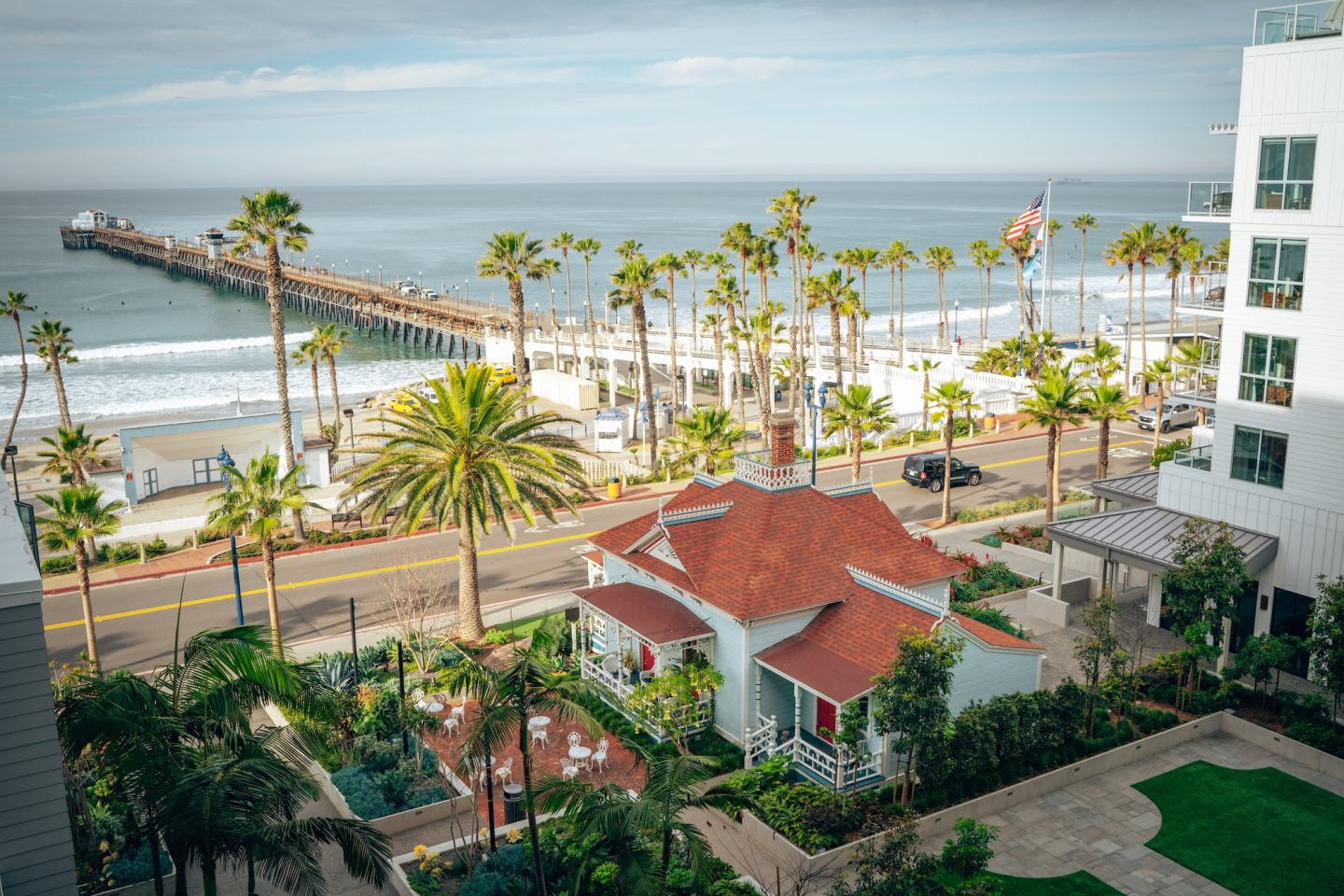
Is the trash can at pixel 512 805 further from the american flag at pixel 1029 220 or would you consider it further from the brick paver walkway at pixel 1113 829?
the american flag at pixel 1029 220

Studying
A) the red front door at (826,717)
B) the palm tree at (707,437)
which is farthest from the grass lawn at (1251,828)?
the palm tree at (707,437)

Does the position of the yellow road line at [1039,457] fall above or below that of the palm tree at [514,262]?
below

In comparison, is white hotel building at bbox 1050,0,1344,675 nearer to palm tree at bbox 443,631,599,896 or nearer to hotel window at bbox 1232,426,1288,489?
hotel window at bbox 1232,426,1288,489

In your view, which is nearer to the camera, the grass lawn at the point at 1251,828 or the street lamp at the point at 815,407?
the grass lawn at the point at 1251,828

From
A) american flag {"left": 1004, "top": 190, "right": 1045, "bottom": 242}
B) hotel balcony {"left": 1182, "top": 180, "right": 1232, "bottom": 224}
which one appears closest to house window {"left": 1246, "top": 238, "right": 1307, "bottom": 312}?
hotel balcony {"left": 1182, "top": 180, "right": 1232, "bottom": 224}

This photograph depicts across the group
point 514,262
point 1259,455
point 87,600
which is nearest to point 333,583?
point 87,600

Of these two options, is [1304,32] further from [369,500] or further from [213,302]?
[213,302]

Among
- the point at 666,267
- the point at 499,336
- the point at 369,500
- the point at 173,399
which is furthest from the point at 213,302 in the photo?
the point at 369,500
